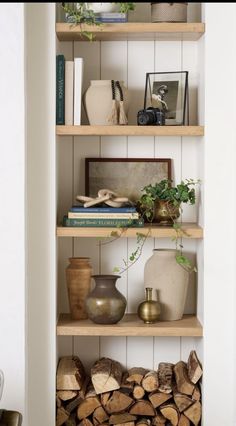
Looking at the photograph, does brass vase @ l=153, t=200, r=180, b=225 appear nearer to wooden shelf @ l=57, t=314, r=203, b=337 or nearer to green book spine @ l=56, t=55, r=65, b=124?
wooden shelf @ l=57, t=314, r=203, b=337

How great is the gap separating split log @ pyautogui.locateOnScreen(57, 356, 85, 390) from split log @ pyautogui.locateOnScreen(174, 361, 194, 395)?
0.45 meters

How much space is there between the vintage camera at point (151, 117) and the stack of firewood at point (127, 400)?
3.75ft

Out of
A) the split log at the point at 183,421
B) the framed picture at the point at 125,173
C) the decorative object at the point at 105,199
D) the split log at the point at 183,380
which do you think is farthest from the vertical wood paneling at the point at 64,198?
the split log at the point at 183,421

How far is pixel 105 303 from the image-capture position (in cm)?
265

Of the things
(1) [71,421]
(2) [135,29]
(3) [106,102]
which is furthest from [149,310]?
(2) [135,29]

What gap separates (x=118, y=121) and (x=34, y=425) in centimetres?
145

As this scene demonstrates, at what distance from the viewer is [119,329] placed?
2.64 metres

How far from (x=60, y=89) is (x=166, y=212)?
75cm

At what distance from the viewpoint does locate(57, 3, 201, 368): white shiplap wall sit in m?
2.93

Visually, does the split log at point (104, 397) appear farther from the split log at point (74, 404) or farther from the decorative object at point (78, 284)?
the decorative object at point (78, 284)

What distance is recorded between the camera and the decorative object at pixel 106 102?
8.84 feet

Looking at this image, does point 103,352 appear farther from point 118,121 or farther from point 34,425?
point 118,121
